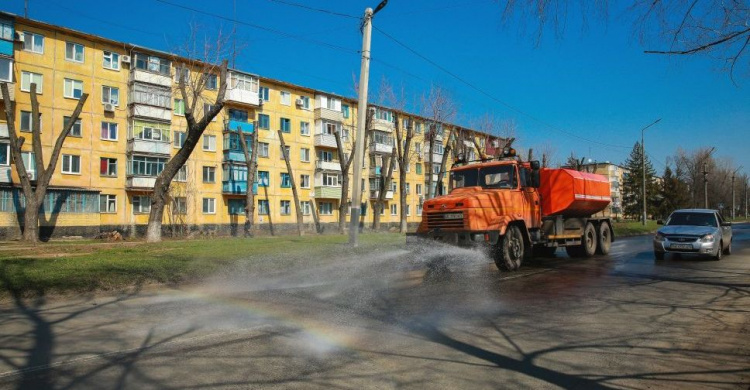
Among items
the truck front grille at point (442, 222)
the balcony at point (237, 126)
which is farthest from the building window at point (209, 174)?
the truck front grille at point (442, 222)

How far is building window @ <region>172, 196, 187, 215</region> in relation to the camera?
1693 inches

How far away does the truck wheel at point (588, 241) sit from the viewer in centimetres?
1703

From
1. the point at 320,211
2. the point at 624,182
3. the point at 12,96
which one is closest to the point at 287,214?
the point at 320,211

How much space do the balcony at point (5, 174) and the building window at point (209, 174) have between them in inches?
590

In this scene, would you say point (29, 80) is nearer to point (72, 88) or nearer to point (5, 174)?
point (72, 88)

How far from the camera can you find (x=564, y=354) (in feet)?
18.2

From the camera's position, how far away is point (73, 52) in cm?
3906

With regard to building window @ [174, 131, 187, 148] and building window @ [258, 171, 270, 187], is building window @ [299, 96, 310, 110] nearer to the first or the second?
building window @ [258, 171, 270, 187]

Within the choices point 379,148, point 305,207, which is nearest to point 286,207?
point 305,207

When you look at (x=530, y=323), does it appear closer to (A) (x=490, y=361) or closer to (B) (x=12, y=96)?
(A) (x=490, y=361)

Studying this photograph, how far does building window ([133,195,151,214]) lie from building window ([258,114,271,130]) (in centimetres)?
1314

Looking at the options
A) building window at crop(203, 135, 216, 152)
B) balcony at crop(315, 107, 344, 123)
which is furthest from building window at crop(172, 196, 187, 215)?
balcony at crop(315, 107, 344, 123)

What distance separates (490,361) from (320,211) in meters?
51.1

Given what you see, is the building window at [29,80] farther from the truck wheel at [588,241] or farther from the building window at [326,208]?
the truck wheel at [588,241]
